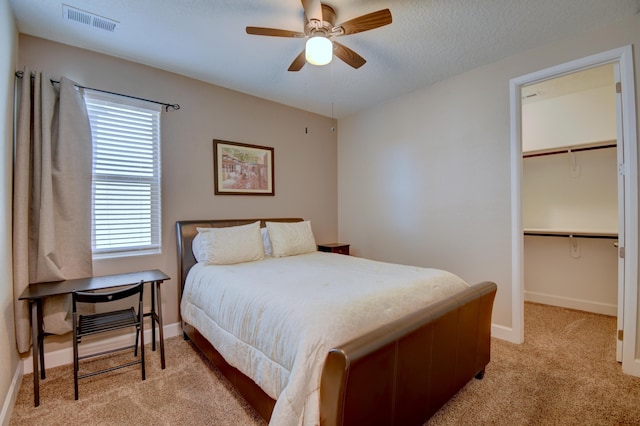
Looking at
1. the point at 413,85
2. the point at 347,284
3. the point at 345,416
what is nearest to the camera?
the point at 345,416

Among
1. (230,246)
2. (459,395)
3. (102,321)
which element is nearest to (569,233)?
(459,395)

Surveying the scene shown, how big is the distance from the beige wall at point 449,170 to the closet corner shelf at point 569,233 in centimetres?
125

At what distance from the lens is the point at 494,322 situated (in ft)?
9.50

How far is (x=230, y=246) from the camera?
9.12 feet

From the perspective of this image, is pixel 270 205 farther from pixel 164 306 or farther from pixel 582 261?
pixel 582 261

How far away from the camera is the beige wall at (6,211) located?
68.7 inches

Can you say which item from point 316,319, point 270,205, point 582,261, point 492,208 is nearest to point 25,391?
point 316,319

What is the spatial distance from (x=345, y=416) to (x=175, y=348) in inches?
84.5

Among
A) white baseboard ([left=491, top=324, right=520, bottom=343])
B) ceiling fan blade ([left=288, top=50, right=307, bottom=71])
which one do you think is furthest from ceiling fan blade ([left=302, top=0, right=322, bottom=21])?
white baseboard ([left=491, top=324, right=520, bottom=343])

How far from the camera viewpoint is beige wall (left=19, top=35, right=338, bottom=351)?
2.57 m

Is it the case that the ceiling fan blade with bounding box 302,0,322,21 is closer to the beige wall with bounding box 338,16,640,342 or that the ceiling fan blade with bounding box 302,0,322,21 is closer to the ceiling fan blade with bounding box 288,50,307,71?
the ceiling fan blade with bounding box 288,50,307,71

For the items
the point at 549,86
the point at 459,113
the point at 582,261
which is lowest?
the point at 582,261

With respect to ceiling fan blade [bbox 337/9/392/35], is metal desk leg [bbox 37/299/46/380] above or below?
below

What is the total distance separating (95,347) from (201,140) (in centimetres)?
219
